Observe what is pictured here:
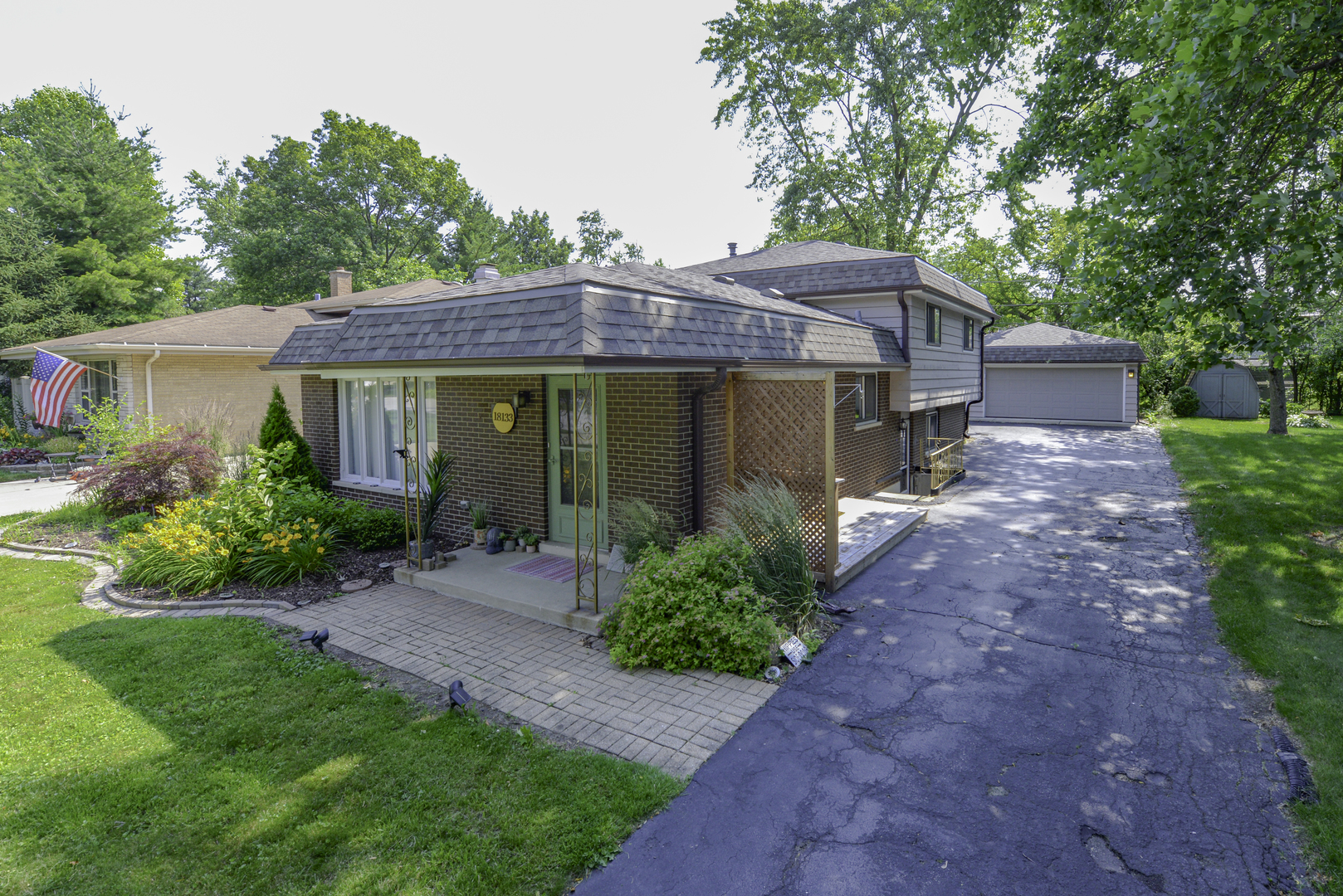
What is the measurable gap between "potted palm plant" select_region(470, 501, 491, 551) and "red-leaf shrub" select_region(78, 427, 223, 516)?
15.4ft

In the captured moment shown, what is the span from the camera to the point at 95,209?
1006 inches

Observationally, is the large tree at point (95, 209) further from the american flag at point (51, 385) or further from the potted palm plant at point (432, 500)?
the potted palm plant at point (432, 500)

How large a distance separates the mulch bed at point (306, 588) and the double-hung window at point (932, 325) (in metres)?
10.4

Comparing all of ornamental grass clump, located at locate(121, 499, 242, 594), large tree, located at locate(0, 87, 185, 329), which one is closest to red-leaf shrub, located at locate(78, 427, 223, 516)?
ornamental grass clump, located at locate(121, 499, 242, 594)

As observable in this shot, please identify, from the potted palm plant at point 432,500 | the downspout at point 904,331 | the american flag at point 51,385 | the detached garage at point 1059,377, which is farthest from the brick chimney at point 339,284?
the detached garage at point 1059,377

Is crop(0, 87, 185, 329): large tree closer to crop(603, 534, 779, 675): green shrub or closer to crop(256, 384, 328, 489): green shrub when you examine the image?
crop(256, 384, 328, 489): green shrub

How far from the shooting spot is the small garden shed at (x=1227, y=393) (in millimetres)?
26297

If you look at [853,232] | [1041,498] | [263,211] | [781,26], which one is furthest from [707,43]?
[263,211]

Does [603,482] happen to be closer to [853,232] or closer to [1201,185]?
[1201,185]

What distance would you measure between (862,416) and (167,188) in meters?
35.5

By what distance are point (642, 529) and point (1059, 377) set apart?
25.3 metres

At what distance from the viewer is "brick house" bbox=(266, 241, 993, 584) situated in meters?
6.27

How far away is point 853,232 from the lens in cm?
2678

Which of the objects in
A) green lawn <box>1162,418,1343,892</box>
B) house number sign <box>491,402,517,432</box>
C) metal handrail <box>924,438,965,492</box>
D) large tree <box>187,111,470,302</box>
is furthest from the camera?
large tree <box>187,111,470,302</box>
